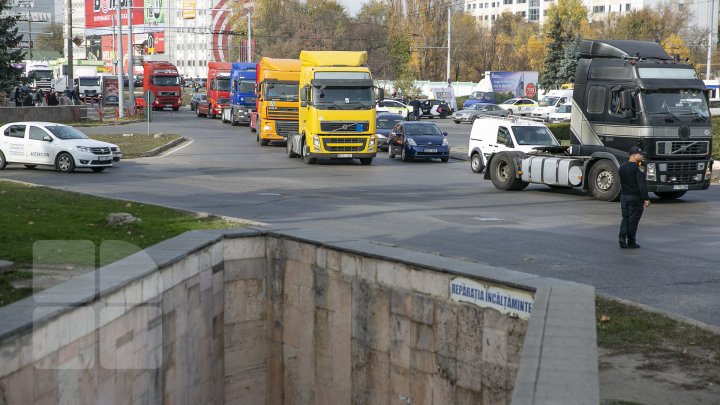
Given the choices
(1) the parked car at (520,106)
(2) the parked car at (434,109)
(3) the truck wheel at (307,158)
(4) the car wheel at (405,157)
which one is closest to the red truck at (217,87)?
(2) the parked car at (434,109)

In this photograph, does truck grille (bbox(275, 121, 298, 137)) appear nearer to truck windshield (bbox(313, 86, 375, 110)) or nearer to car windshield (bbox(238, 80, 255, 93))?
truck windshield (bbox(313, 86, 375, 110))

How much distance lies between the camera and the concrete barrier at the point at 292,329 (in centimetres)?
809

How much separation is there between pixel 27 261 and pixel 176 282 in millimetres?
2308

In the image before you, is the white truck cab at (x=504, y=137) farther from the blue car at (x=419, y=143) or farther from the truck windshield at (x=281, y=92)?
the truck windshield at (x=281, y=92)

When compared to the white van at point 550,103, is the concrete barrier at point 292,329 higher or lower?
lower

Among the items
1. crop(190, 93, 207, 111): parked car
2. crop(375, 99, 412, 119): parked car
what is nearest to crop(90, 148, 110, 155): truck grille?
crop(375, 99, 412, 119): parked car

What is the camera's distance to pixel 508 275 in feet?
34.1

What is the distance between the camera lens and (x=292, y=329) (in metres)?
13.0

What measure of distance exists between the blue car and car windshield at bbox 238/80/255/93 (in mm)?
19638

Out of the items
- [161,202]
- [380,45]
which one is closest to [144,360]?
A: [161,202]

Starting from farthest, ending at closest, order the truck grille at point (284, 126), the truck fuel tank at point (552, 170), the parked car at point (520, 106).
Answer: the parked car at point (520, 106), the truck grille at point (284, 126), the truck fuel tank at point (552, 170)

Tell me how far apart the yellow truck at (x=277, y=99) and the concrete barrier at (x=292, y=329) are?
29797 mm

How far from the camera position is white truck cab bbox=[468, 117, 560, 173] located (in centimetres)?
2975

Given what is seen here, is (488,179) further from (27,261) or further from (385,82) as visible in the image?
(385,82)
